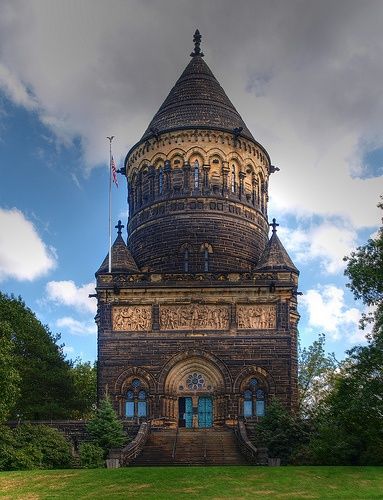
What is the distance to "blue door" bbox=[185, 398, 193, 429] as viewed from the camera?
39.3 m

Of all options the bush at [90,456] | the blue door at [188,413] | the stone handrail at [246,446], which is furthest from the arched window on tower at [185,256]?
the bush at [90,456]

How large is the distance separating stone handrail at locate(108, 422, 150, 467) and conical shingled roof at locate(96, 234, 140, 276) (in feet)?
28.3

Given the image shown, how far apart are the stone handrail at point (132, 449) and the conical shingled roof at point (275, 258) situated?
1014cm

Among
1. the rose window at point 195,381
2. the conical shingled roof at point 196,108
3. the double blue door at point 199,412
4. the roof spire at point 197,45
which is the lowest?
the double blue door at point 199,412

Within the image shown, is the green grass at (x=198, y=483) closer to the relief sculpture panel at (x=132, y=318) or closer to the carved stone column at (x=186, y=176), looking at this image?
the relief sculpture panel at (x=132, y=318)

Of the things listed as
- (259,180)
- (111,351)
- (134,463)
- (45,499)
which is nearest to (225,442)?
(134,463)

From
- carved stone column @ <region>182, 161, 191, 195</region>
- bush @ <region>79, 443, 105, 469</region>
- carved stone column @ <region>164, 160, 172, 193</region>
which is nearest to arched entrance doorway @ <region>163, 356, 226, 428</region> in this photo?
bush @ <region>79, 443, 105, 469</region>

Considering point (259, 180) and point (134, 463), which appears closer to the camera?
point (134, 463)

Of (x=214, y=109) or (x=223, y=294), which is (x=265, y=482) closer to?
(x=223, y=294)

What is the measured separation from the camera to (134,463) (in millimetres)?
32250

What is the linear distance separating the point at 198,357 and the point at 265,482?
15521 millimetres

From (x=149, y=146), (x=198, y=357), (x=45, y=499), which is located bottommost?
(x=45, y=499)

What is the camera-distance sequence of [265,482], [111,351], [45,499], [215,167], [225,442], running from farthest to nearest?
[215,167], [111,351], [225,442], [265,482], [45,499]

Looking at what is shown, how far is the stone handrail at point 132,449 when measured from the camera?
100 ft
